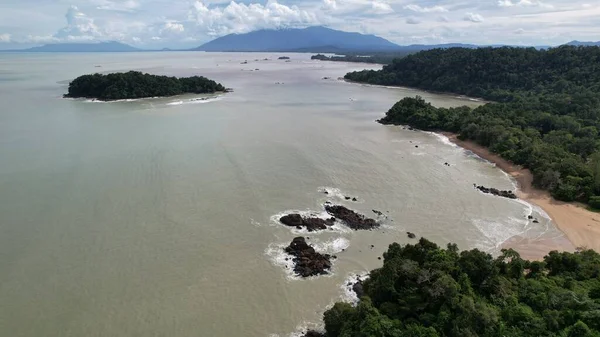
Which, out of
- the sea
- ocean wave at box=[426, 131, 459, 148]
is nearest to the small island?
the sea

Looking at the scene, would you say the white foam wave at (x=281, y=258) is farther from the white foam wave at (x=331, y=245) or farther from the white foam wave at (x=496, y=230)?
the white foam wave at (x=496, y=230)

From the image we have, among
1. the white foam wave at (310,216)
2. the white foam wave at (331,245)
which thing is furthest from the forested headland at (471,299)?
the white foam wave at (310,216)

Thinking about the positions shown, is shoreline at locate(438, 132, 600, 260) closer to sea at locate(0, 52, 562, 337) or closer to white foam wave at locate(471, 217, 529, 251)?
white foam wave at locate(471, 217, 529, 251)

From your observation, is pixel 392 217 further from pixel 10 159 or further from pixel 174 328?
pixel 10 159

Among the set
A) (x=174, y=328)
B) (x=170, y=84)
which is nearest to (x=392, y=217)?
(x=174, y=328)

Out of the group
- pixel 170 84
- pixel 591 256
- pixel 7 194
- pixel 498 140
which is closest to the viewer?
pixel 591 256

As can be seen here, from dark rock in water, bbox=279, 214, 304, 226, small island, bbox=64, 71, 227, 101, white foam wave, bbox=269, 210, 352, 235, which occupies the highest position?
small island, bbox=64, 71, 227, 101
